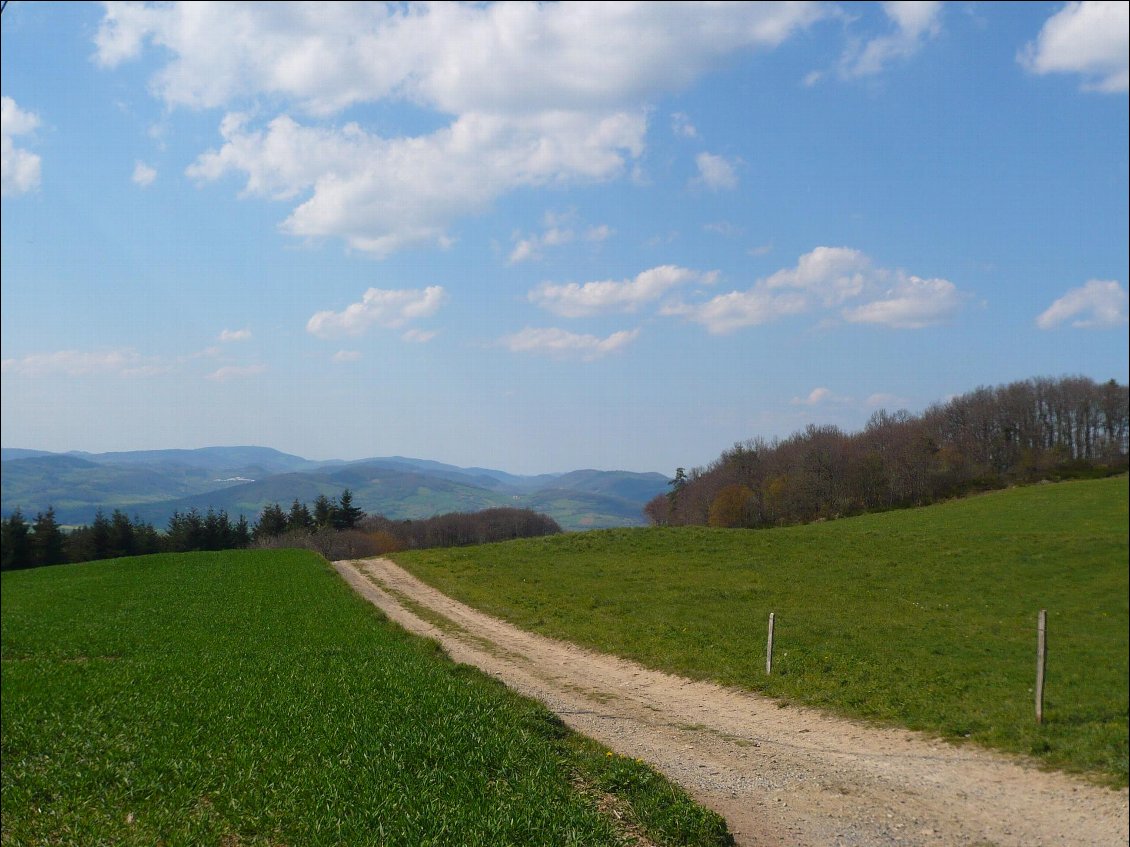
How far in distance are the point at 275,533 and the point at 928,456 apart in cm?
4831

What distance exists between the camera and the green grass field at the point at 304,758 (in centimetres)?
686

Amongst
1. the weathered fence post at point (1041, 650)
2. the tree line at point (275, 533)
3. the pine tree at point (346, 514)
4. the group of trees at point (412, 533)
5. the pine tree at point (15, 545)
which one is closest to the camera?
the weathered fence post at point (1041, 650)

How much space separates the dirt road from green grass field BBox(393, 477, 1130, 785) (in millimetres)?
355

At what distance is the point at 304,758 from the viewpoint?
348 inches

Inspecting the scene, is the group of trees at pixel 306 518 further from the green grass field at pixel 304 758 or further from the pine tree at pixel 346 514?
the green grass field at pixel 304 758

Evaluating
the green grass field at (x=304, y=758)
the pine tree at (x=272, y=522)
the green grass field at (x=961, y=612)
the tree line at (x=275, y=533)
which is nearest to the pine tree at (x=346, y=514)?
the tree line at (x=275, y=533)

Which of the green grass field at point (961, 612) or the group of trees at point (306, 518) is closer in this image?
the green grass field at point (961, 612)

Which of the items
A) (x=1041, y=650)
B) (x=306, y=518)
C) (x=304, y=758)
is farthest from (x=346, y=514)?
(x=1041, y=650)

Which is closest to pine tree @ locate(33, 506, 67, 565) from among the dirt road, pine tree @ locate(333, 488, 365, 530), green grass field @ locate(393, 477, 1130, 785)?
pine tree @ locate(333, 488, 365, 530)

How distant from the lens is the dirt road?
471 centimetres

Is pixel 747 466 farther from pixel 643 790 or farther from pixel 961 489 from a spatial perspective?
pixel 643 790

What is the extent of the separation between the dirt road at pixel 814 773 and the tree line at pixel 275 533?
2792 cm

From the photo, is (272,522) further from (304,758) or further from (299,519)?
(304,758)

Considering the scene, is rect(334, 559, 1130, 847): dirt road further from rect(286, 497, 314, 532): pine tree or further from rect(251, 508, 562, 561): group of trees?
rect(286, 497, 314, 532): pine tree
